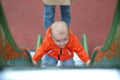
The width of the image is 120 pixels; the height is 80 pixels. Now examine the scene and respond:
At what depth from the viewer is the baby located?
1.42m

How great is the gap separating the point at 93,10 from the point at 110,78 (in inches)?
91.4

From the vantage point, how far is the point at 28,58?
1.48m

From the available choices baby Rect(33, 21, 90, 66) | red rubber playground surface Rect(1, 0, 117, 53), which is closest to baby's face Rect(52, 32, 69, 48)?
baby Rect(33, 21, 90, 66)

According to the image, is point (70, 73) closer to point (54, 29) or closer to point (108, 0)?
point (54, 29)

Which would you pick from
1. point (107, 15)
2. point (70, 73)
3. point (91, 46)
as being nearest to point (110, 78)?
point (70, 73)

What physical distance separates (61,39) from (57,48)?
16 cm

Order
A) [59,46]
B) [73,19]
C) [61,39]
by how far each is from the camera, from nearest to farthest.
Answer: [61,39]
[59,46]
[73,19]

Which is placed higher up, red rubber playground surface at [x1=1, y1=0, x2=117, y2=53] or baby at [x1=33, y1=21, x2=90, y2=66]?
baby at [x1=33, y1=21, x2=90, y2=66]

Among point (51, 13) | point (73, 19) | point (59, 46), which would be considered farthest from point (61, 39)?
point (73, 19)

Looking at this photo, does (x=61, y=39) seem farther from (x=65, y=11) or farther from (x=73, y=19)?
(x=73, y=19)

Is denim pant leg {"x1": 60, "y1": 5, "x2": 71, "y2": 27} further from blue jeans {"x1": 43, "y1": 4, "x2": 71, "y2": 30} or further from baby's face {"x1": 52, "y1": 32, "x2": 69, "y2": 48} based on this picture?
baby's face {"x1": 52, "y1": 32, "x2": 69, "y2": 48}

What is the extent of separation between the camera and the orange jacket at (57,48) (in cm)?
154

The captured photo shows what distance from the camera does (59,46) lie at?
154cm

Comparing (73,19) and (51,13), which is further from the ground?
(51,13)
